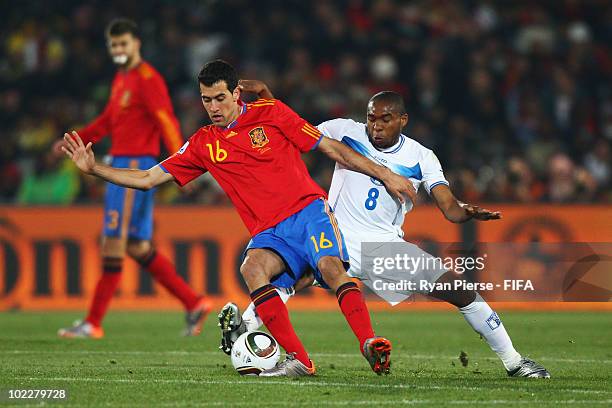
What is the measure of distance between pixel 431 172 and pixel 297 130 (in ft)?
3.15

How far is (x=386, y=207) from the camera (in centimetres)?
790

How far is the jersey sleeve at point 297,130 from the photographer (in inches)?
285

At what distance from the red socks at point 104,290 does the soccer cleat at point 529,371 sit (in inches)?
176

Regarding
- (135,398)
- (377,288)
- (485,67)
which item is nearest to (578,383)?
(377,288)

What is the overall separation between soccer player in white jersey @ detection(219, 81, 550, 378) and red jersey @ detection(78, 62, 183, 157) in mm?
2613

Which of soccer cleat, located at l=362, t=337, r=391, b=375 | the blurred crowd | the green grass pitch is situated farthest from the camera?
the blurred crowd

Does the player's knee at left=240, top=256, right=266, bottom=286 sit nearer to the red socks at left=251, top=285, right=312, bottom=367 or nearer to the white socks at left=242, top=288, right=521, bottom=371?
the red socks at left=251, top=285, right=312, bottom=367

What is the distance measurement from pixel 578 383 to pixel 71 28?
13.2 metres

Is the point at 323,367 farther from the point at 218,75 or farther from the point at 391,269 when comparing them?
the point at 218,75

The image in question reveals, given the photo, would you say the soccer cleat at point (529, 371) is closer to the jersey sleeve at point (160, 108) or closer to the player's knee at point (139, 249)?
the jersey sleeve at point (160, 108)

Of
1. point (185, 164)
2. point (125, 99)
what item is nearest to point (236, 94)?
point (185, 164)

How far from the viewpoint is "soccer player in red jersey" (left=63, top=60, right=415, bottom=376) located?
6.98 metres

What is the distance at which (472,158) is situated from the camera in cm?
1623

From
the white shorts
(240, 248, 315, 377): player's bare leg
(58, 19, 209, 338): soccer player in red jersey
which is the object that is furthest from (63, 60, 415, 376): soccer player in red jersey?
(58, 19, 209, 338): soccer player in red jersey
